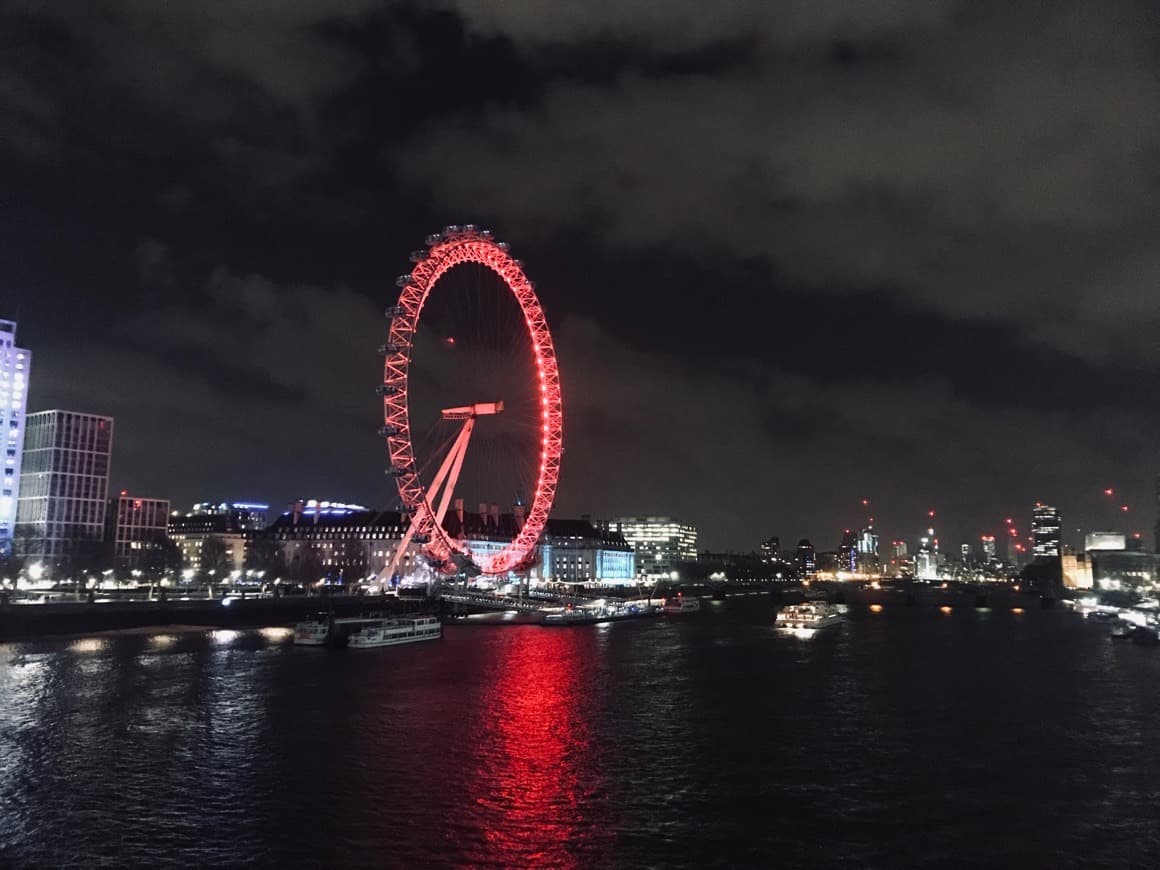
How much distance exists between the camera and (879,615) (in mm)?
115125

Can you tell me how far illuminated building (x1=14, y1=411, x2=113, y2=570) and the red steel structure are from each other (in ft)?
231

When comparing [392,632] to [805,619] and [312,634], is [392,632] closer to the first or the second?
[312,634]

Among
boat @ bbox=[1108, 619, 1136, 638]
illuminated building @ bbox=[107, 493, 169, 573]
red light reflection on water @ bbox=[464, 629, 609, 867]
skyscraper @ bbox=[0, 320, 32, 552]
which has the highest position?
skyscraper @ bbox=[0, 320, 32, 552]

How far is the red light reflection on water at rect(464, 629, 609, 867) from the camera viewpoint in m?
21.7

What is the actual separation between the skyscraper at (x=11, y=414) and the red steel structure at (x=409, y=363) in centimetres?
6498

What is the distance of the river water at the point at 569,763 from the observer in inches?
854

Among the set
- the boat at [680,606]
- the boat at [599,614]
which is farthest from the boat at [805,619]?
the boat at [680,606]

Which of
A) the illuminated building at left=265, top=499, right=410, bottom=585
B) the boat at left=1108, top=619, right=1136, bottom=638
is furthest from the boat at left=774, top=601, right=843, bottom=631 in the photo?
the illuminated building at left=265, top=499, right=410, bottom=585

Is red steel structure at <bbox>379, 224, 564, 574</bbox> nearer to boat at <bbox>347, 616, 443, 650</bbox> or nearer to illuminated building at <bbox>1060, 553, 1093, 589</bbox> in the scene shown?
boat at <bbox>347, 616, 443, 650</bbox>

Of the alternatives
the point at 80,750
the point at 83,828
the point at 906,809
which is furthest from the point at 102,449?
the point at 906,809

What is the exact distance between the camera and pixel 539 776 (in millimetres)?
27922

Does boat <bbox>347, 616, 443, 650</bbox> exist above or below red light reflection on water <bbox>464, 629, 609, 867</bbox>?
above

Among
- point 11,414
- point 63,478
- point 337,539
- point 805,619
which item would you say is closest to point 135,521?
point 63,478

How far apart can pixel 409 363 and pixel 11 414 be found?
78252 millimetres
